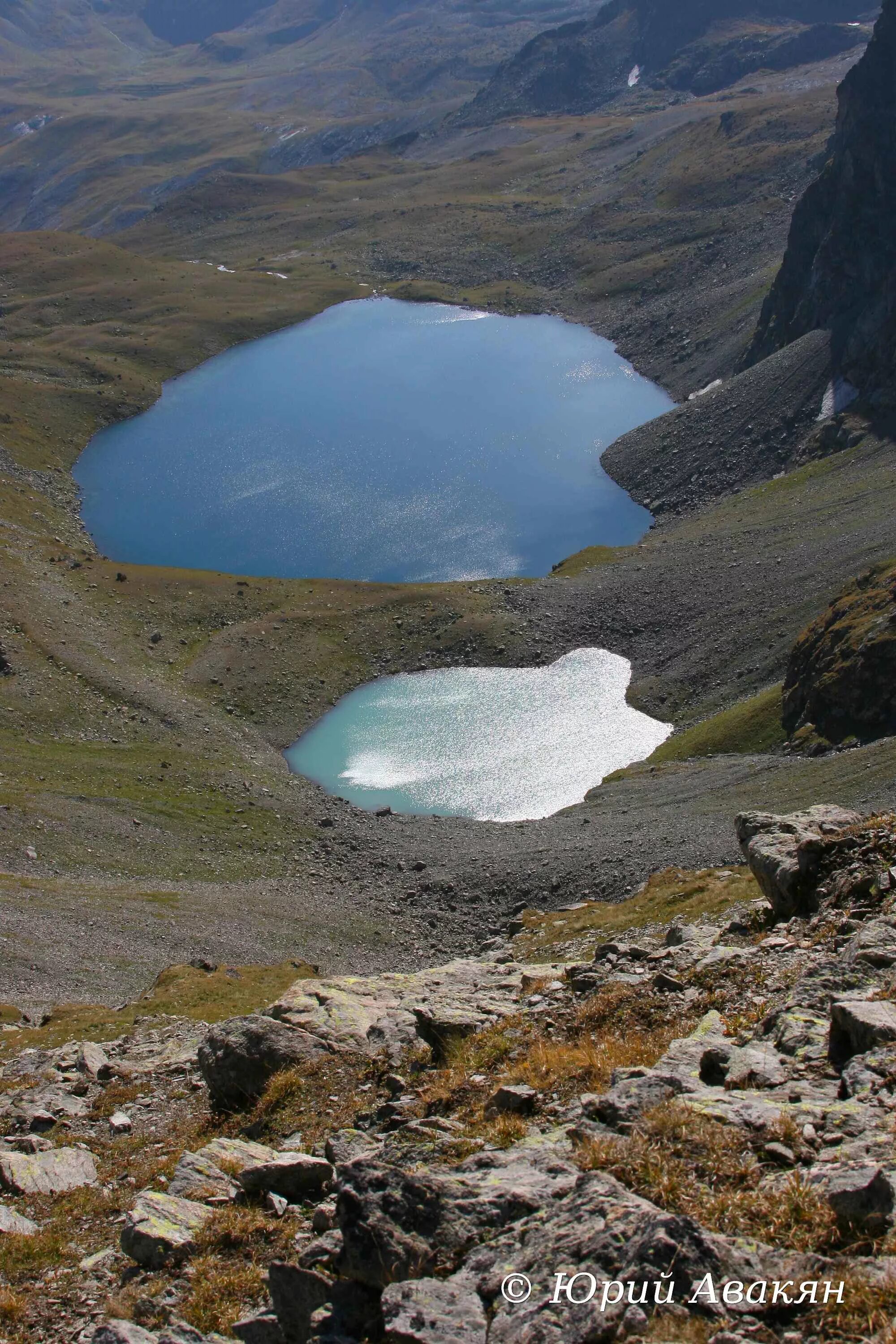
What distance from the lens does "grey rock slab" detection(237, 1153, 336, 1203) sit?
16969 millimetres

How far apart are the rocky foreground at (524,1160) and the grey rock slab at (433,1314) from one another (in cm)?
3

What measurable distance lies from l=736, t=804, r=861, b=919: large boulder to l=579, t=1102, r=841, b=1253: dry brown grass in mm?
11131

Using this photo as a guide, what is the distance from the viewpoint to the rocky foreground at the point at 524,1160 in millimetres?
11836

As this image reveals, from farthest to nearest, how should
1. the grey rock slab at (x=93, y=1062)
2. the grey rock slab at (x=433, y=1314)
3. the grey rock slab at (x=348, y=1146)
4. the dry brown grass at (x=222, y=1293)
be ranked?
the grey rock slab at (x=93, y=1062) < the grey rock slab at (x=348, y=1146) < the dry brown grass at (x=222, y=1293) < the grey rock slab at (x=433, y=1314)

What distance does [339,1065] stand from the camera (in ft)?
73.1

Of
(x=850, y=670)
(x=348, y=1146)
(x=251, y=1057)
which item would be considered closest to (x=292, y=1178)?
(x=348, y=1146)

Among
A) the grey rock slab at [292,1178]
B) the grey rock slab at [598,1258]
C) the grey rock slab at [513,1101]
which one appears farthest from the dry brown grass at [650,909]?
the grey rock slab at [598,1258]

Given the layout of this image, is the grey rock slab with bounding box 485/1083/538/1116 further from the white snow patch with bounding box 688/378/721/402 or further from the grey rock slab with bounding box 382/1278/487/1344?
the white snow patch with bounding box 688/378/721/402

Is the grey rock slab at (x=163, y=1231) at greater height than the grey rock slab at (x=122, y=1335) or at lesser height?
greater

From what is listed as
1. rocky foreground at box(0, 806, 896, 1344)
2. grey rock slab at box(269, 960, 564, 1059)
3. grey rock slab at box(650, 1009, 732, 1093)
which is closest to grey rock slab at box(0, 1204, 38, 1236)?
rocky foreground at box(0, 806, 896, 1344)

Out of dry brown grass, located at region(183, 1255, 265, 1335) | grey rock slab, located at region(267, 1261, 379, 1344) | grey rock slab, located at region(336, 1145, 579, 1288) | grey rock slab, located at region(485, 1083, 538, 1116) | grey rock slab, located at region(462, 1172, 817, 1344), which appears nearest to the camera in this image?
grey rock slab, located at region(462, 1172, 817, 1344)

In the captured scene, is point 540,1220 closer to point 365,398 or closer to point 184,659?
point 184,659

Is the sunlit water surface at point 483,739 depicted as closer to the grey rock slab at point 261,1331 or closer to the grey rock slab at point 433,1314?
the grey rock slab at point 261,1331

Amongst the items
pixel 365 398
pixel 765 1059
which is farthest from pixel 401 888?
pixel 365 398
